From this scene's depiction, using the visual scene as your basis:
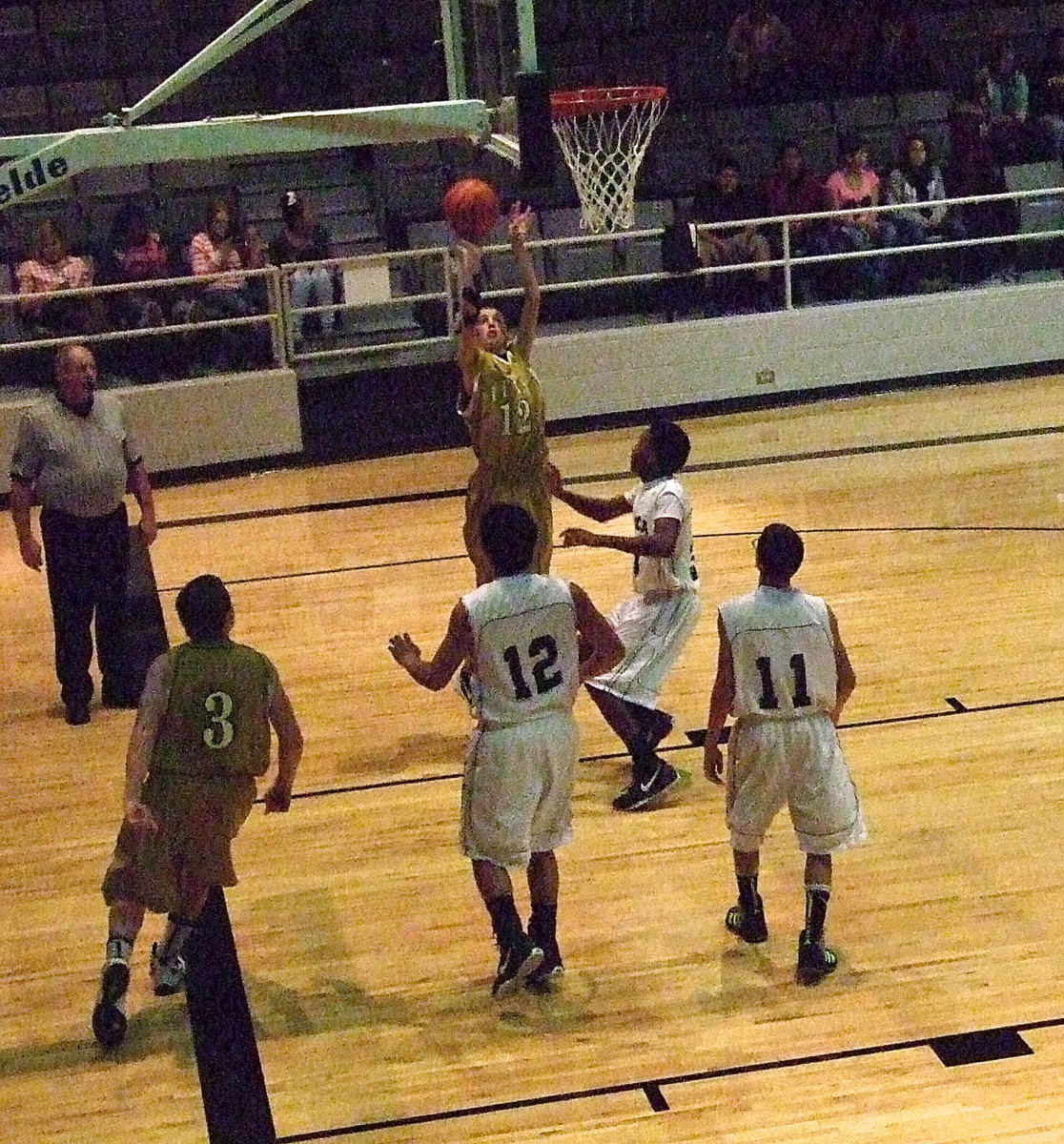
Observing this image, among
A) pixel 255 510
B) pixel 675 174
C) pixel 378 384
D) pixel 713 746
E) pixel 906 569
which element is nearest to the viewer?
pixel 713 746

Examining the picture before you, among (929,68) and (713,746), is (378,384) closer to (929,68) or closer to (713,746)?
(929,68)

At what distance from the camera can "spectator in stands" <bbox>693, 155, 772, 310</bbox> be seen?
14.6 m

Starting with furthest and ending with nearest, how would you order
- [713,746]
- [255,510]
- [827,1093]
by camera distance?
[255,510] → [713,746] → [827,1093]

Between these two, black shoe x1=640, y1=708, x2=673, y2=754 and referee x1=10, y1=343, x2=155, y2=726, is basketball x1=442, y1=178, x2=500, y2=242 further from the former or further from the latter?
black shoe x1=640, y1=708, x2=673, y2=754

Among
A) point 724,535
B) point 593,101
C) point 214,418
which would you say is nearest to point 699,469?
point 724,535

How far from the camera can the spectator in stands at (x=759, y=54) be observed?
54.1ft

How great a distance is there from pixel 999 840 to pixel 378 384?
26.7ft

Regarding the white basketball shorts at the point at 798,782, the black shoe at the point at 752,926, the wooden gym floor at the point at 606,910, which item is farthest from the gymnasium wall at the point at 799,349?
the white basketball shorts at the point at 798,782

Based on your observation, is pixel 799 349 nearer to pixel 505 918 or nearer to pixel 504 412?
pixel 504 412

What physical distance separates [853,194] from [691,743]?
8506 mm

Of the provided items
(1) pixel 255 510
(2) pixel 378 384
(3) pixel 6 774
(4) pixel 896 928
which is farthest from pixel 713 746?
(2) pixel 378 384

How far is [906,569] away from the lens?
9.71m

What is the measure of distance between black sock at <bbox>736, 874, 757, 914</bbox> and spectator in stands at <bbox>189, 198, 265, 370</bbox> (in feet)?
28.3

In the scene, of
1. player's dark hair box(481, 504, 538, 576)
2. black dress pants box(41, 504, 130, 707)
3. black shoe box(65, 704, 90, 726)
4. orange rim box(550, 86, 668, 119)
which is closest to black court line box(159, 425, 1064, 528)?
orange rim box(550, 86, 668, 119)
